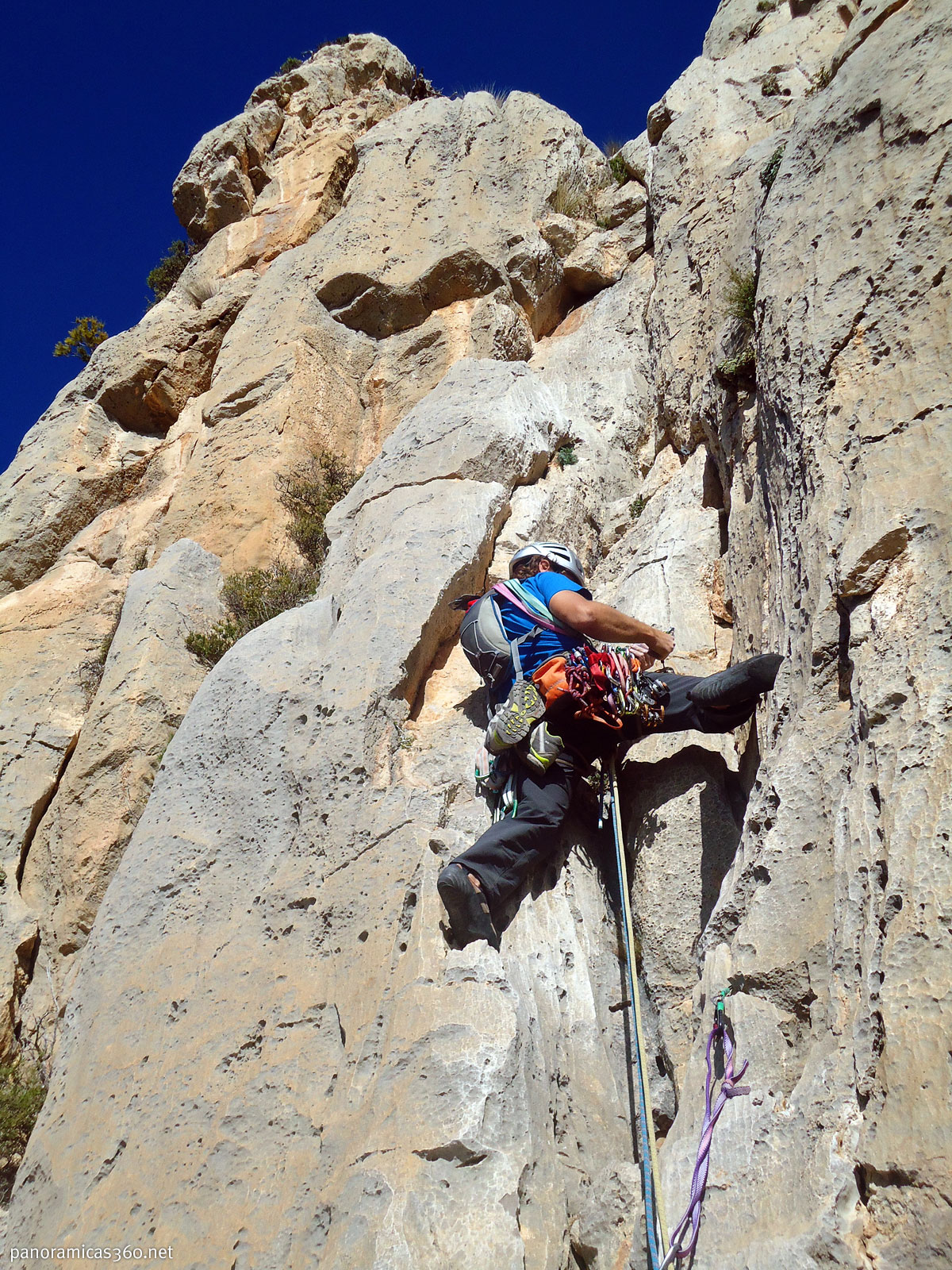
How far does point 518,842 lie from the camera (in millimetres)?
4801

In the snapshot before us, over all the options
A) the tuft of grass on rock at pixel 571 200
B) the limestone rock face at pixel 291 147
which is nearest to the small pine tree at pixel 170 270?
the limestone rock face at pixel 291 147

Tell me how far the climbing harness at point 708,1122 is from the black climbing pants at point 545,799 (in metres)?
1.14

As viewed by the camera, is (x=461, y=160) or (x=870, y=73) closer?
(x=870, y=73)

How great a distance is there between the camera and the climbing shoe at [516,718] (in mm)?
5039

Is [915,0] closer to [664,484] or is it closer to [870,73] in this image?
[870,73]

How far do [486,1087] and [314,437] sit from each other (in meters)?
7.65

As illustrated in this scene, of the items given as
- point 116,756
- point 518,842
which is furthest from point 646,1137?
point 116,756

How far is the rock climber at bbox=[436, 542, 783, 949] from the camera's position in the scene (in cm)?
462

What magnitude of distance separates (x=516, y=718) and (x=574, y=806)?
2.13 ft

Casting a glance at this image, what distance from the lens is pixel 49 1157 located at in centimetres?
495

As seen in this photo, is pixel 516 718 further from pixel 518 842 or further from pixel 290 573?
pixel 290 573

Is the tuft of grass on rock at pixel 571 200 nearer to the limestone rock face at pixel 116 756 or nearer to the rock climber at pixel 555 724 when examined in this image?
the limestone rock face at pixel 116 756

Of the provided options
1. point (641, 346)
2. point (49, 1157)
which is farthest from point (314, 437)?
point (49, 1157)

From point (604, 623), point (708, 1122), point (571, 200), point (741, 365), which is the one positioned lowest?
point (708, 1122)
